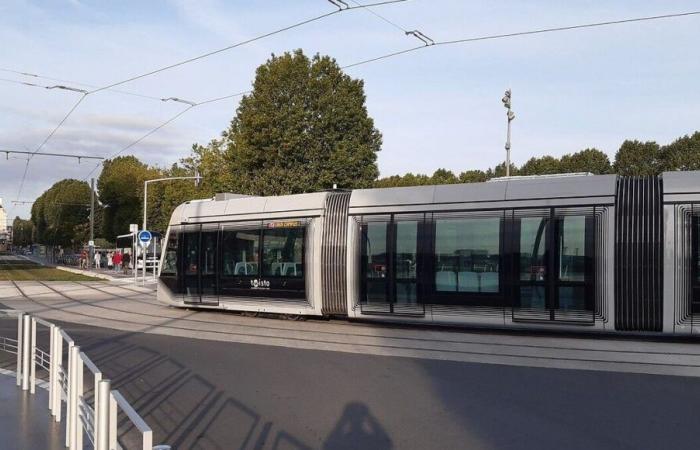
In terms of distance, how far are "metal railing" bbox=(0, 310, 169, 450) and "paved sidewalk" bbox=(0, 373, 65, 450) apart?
113 mm

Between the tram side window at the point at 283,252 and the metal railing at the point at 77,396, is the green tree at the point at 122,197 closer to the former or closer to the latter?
the tram side window at the point at 283,252

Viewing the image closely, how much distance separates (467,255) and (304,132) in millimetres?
19105

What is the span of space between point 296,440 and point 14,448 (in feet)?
7.91

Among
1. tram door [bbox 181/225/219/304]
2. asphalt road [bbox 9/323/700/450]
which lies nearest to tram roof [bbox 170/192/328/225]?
tram door [bbox 181/225/219/304]

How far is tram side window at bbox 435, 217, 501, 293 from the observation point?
13.2m

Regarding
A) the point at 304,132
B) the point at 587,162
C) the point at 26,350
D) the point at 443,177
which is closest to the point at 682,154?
the point at 587,162

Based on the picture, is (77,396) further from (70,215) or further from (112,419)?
(70,215)

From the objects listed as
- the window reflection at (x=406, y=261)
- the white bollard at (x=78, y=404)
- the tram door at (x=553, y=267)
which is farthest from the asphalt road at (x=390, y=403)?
the window reflection at (x=406, y=261)

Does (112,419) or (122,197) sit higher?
(122,197)

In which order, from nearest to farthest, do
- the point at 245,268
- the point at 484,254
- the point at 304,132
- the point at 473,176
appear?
the point at 484,254 < the point at 245,268 < the point at 304,132 < the point at 473,176

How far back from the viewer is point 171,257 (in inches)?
758

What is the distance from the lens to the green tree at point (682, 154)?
3864 centimetres

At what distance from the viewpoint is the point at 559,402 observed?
7805 millimetres

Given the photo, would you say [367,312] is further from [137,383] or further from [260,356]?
[137,383]
